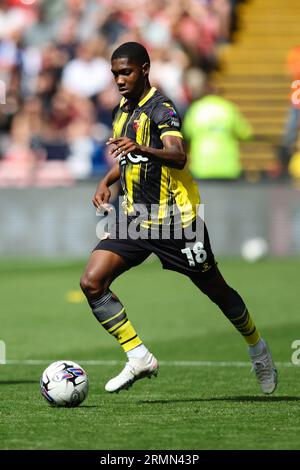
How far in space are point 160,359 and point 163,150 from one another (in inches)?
148

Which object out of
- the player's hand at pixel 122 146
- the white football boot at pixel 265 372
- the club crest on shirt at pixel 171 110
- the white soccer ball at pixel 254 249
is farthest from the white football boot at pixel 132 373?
the white soccer ball at pixel 254 249

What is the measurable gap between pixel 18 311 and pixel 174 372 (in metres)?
4.77

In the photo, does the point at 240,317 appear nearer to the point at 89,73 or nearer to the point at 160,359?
the point at 160,359

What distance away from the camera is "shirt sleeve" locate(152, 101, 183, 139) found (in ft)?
26.1

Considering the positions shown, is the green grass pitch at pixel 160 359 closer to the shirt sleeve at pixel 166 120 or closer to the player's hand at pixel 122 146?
the player's hand at pixel 122 146

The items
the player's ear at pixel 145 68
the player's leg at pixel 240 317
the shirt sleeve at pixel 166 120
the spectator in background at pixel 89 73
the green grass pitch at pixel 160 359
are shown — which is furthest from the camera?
the spectator in background at pixel 89 73

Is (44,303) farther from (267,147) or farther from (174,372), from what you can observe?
(267,147)

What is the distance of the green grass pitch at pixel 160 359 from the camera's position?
21.9 ft

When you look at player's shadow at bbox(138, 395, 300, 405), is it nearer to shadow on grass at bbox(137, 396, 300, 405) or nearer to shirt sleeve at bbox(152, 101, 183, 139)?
shadow on grass at bbox(137, 396, 300, 405)

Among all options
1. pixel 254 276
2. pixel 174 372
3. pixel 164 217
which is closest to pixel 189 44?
pixel 254 276

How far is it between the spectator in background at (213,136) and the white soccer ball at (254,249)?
1082 mm

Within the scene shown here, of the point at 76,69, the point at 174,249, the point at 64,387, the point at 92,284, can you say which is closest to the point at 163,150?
the point at 174,249

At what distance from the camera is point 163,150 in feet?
25.4

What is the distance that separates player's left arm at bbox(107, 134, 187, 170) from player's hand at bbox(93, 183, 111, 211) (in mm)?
739
